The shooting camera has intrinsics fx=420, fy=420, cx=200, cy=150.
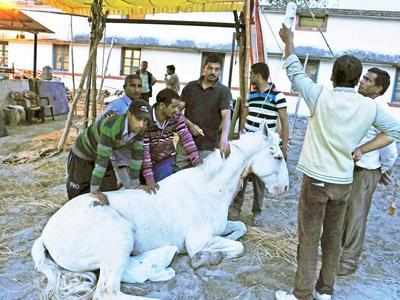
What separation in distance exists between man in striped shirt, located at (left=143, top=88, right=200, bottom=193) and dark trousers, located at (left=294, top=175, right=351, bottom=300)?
102cm

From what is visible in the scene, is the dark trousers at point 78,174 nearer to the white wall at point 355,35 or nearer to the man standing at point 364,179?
the man standing at point 364,179

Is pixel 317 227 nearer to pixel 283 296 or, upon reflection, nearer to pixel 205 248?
pixel 283 296

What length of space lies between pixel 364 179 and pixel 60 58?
69.4ft

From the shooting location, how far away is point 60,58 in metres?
21.8

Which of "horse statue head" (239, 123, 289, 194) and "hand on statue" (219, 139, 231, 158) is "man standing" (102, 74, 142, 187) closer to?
"hand on statue" (219, 139, 231, 158)

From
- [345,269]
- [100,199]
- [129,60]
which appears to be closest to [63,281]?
[100,199]

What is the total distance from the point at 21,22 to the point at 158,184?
445 inches

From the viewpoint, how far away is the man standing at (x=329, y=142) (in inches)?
90.2

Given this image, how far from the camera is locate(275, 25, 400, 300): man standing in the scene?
7.52 feet

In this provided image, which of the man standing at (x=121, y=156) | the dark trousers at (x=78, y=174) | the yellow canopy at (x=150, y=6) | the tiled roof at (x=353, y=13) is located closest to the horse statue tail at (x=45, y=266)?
the dark trousers at (x=78, y=174)

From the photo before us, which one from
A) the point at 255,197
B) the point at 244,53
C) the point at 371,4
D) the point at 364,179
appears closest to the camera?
the point at 364,179

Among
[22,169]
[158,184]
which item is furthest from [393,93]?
[158,184]

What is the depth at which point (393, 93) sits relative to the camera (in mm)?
18719

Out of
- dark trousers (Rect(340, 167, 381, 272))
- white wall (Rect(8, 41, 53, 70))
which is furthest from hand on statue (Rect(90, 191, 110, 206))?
white wall (Rect(8, 41, 53, 70))
